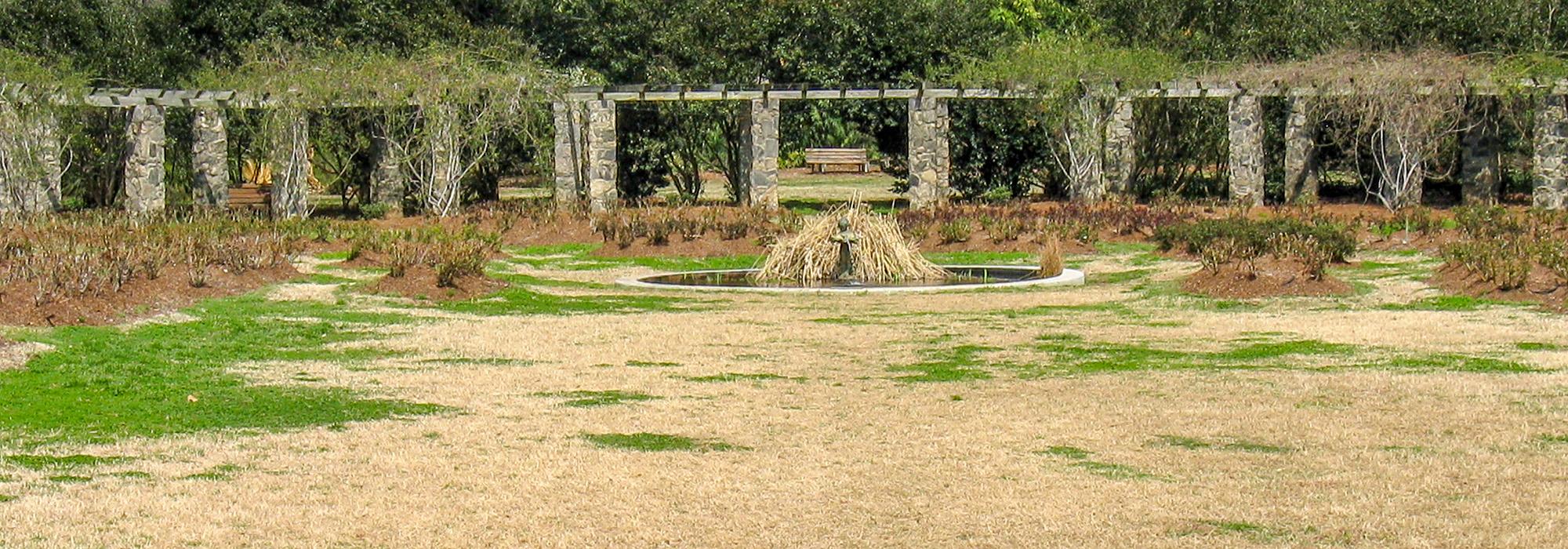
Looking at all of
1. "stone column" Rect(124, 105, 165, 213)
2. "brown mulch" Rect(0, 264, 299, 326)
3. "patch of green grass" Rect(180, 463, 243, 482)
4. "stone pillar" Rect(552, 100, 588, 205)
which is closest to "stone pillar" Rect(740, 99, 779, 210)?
"stone pillar" Rect(552, 100, 588, 205)

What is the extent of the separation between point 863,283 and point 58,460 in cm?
1211

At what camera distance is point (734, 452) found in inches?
400

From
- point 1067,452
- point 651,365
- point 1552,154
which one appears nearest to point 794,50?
point 1552,154

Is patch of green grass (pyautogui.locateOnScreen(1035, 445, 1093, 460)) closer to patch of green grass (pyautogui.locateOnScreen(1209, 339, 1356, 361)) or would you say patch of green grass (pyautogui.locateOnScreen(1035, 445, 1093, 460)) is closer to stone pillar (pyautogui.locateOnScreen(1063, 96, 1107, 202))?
patch of green grass (pyautogui.locateOnScreen(1209, 339, 1356, 361))

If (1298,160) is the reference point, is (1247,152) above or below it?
above

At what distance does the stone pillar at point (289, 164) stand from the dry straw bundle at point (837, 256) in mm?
11828

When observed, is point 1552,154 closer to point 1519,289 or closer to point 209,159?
point 1519,289

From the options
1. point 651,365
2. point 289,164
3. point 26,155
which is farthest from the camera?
point 289,164

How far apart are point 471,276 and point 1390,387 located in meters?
10.3

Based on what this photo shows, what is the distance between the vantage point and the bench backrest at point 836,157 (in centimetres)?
4541

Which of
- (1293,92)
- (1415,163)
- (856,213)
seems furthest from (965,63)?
(856,213)

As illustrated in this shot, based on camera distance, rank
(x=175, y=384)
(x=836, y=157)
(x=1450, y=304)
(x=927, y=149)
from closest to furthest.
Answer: (x=175, y=384), (x=1450, y=304), (x=927, y=149), (x=836, y=157)

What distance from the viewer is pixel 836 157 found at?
4572 centimetres

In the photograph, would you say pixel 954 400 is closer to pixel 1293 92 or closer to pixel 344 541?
pixel 344 541
